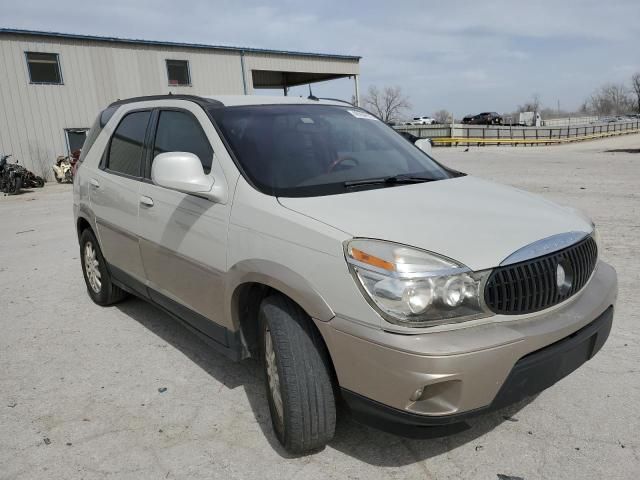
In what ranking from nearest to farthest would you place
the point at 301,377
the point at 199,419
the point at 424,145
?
1. the point at 301,377
2. the point at 199,419
3. the point at 424,145

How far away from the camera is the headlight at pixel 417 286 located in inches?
81.4

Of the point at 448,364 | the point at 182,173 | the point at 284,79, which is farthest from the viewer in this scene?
the point at 284,79

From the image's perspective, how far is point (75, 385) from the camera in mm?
3449

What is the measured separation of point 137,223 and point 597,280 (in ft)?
9.49

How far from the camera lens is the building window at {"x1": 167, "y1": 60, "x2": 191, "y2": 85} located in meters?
22.7

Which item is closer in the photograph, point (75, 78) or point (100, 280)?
point (100, 280)

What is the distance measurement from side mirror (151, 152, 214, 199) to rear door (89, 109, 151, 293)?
0.96 meters

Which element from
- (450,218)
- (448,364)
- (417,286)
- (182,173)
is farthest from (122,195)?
(448,364)

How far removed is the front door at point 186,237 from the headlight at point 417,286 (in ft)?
3.29

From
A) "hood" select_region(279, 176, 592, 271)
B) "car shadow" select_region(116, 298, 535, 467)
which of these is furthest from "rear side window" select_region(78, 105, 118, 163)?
"hood" select_region(279, 176, 592, 271)

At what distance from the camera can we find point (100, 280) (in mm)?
4773

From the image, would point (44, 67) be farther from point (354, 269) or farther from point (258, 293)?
point (354, 269)

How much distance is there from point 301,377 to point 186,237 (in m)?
1.22

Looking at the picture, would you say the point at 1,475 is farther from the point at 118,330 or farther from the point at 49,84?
the point at 49,84
